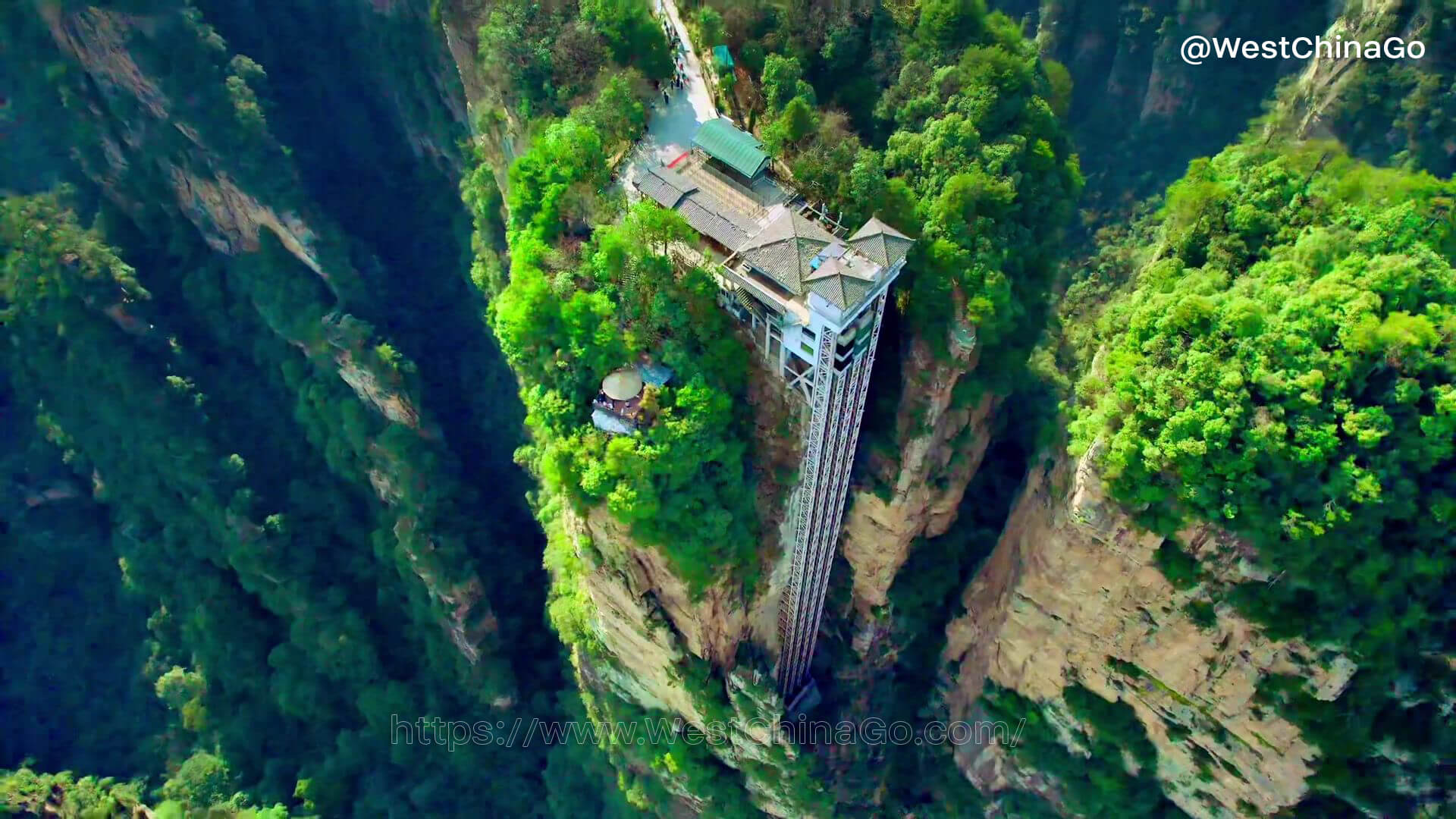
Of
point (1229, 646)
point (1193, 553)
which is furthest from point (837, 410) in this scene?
point (1229, 646)

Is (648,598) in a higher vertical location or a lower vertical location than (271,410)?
lower

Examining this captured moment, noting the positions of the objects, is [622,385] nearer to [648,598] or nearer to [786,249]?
[786,249]

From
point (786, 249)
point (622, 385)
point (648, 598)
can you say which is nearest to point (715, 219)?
point (786, 249)

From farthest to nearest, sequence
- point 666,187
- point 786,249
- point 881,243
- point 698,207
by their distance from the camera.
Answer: point 666,187, point 698,207, point 881,243, point 786,249

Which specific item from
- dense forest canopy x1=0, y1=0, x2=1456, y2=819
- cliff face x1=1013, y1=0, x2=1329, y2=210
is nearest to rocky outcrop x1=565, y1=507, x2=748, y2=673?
dense forest canopy x1=0, y1=0, x2=1456, y2=819

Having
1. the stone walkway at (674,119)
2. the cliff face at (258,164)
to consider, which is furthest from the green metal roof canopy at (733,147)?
the cliff face at (258,164)

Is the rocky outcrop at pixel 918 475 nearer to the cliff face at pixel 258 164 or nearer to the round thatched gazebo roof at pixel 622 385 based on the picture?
the round thatched gazebo roof at pixel 622 385

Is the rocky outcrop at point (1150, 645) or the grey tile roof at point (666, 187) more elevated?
the grey tile roof at point (666, 187)
